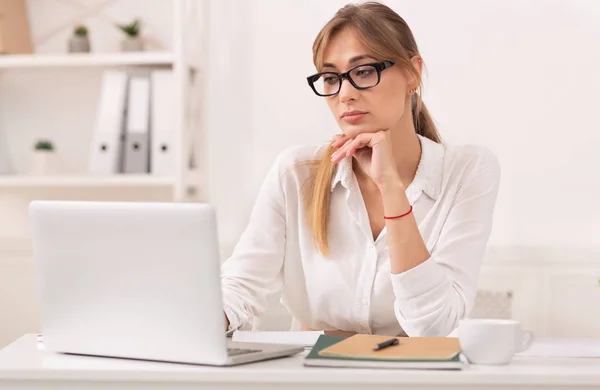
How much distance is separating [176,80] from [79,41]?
40 cm

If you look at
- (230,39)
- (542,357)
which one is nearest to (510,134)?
(230,39)

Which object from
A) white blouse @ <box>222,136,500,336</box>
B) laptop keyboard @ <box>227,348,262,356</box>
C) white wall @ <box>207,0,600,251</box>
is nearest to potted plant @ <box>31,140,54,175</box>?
white wall @ <box>207,0,600,251</box>

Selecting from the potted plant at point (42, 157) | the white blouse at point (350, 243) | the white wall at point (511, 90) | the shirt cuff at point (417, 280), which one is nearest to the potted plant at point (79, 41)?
the potted plant at point (42, 157)

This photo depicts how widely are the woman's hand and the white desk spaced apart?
578 millimetres

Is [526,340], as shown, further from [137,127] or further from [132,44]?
[132,44]

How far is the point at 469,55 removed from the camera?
9.33ft

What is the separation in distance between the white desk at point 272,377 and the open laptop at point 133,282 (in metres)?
0.04

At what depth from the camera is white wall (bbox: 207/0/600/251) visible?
2807mm

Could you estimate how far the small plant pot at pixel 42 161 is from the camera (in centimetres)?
288

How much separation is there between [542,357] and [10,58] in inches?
83.6

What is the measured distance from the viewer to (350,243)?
6.33 ft

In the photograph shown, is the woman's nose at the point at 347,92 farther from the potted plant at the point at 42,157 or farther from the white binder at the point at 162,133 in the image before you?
the potted plant at the point at 42,157

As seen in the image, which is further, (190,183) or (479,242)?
(190,183)

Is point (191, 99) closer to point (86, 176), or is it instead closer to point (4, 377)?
point (86, 176)
